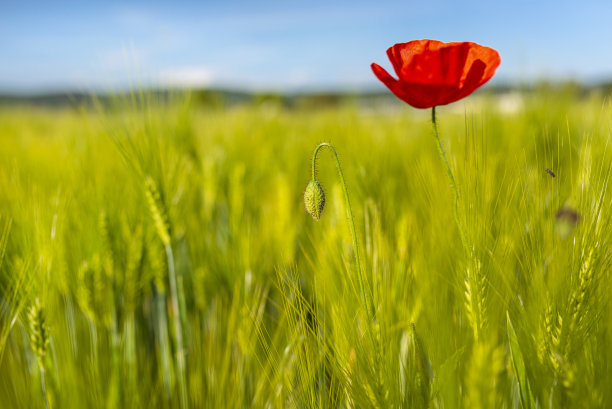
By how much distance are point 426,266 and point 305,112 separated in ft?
11.2

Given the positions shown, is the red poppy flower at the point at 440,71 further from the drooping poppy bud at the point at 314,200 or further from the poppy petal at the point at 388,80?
the drooping poppy bud at the point at 314,200

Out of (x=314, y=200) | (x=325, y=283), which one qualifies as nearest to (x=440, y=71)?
(x=314, y=200)

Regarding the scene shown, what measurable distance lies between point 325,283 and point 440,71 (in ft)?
0.90

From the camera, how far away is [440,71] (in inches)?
17.7

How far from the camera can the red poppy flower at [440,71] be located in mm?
439

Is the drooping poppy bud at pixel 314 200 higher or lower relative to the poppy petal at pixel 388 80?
lower

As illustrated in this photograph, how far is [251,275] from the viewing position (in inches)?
35.5

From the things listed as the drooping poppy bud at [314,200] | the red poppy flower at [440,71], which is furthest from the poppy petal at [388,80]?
the drooping poppy bud at [314,200]

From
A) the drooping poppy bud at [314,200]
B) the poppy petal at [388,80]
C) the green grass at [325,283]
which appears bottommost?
the green grass at [325,283]

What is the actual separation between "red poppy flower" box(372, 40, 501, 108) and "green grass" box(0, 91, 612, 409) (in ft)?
0.13

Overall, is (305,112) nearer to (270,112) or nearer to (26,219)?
(270,112)

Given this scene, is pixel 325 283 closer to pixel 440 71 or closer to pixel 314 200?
pixel 314 200

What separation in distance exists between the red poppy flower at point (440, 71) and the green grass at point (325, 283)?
4 cm

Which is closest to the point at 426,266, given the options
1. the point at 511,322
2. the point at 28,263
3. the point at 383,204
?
the point at 511,322
